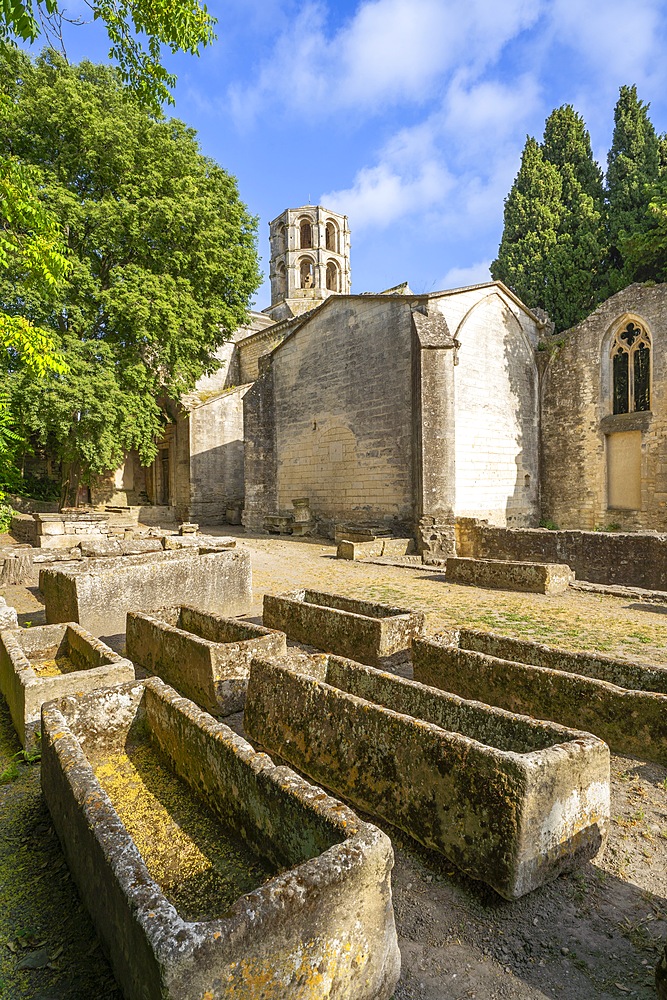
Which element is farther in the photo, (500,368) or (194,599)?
(500,368)

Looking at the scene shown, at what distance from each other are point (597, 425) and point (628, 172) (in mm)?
14466

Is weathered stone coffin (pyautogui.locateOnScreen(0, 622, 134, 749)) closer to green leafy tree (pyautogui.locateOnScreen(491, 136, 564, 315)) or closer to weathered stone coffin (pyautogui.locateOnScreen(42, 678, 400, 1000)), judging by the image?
weathered stone coffin (pyautogui.locateOnScreen(42, 678, 400, 1000))

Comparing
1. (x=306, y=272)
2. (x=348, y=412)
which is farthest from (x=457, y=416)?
(x=306, y=272)

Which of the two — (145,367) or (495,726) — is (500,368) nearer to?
(145,367)

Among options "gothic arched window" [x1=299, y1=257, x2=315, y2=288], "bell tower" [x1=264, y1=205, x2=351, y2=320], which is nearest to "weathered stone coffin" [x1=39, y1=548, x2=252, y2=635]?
"bell tower" [x1=264, y1=205, x2=351, y2=320]

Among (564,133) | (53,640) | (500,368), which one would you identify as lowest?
(53,640)

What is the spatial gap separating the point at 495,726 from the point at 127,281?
17.6m

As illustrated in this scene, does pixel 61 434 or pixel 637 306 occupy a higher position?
pixel 637 306

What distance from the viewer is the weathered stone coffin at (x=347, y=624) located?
500 centimetres

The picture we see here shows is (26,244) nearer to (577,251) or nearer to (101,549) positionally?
(101,549)

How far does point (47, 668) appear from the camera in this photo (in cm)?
496

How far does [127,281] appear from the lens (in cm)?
1639

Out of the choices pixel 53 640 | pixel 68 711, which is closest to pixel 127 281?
pixel 53 640

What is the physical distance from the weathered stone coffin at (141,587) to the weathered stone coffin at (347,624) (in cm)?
130
